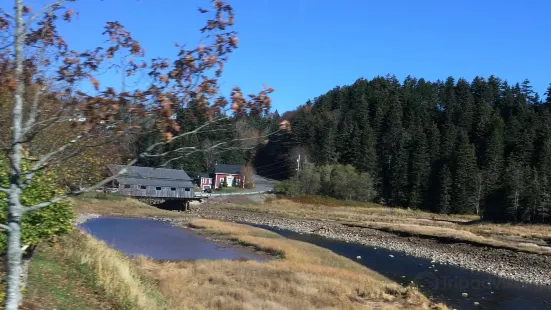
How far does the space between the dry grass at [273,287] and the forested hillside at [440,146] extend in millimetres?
32836

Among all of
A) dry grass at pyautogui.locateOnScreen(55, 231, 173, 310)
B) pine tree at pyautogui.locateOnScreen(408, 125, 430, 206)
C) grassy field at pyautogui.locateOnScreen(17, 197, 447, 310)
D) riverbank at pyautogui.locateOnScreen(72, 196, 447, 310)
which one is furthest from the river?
pine tree at pyautogui.locateOnScreen(408, 125, 430, 206)

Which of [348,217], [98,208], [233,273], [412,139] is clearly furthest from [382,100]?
[233,273]

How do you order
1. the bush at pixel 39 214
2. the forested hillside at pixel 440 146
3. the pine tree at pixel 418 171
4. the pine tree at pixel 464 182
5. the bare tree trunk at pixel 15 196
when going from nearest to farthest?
1. the bare tree trunk at pixel 15 196
2. the bush at pixel 39 214
3. the forested hillside at pixel 440 146
4. the pine tree at pixel 464 182
5. the pine tree at pixel 418 171

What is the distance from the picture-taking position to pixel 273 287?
21.0 m

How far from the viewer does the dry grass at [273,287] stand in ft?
59.2

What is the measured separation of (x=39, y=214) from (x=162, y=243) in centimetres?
2924

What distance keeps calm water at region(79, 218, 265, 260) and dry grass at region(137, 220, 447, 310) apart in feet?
15.1

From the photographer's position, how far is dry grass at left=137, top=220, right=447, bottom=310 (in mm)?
18031

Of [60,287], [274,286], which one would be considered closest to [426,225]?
[274,286]

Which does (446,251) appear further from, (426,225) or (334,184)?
(334,184)

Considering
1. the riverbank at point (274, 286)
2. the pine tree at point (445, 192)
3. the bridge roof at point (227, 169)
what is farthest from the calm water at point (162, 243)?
the bridge roof at point (227, 169)

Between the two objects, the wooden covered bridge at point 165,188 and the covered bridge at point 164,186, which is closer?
the covered bridge at point 164,186

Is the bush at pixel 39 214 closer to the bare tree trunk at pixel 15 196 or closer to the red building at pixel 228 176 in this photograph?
the bare tree trunk at pixel 15 196

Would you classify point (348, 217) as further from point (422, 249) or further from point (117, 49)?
point (117, 49)
